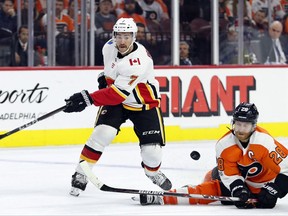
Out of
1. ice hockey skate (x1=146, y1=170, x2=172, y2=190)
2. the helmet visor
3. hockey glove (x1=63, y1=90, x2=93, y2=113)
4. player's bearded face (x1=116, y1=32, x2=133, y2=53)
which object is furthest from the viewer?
ice hockey skate (x1=146, y1=170, x2=172, y2=190)

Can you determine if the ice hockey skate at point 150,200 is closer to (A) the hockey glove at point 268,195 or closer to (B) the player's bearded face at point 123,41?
(A) the hockey glove at point 268,195

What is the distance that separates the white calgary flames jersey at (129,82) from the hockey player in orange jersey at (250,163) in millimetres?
821

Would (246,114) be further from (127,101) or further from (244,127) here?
(127,101)

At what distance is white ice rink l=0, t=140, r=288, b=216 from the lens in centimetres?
573

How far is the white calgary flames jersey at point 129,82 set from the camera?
6.19 m

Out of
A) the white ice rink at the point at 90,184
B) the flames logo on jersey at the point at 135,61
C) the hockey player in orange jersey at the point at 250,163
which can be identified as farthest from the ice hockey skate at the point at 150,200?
the flames logo on jersey at the point at 135,61

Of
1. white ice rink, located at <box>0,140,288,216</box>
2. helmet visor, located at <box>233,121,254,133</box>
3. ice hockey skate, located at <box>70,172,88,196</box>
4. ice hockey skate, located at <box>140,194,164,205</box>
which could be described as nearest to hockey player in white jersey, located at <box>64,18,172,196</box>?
ice hockey skate, located at <box>70,172,88,196</box>

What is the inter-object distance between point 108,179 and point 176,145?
2233 millimetres

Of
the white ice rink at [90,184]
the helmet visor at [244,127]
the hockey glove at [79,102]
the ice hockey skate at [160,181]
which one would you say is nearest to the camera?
the helmet visor at [244,127]

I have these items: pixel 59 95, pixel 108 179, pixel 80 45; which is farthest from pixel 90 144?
pixel 80 45

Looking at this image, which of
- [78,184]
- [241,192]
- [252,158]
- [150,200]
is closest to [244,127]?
[252,158]

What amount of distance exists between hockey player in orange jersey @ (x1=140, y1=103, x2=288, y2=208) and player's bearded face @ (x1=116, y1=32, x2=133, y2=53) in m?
0.93

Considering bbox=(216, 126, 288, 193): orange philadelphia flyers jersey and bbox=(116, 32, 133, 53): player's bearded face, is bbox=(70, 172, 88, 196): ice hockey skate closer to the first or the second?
bbox=(116, 32, 133, 53): player's bearded face

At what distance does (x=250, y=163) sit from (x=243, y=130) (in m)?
0.19
